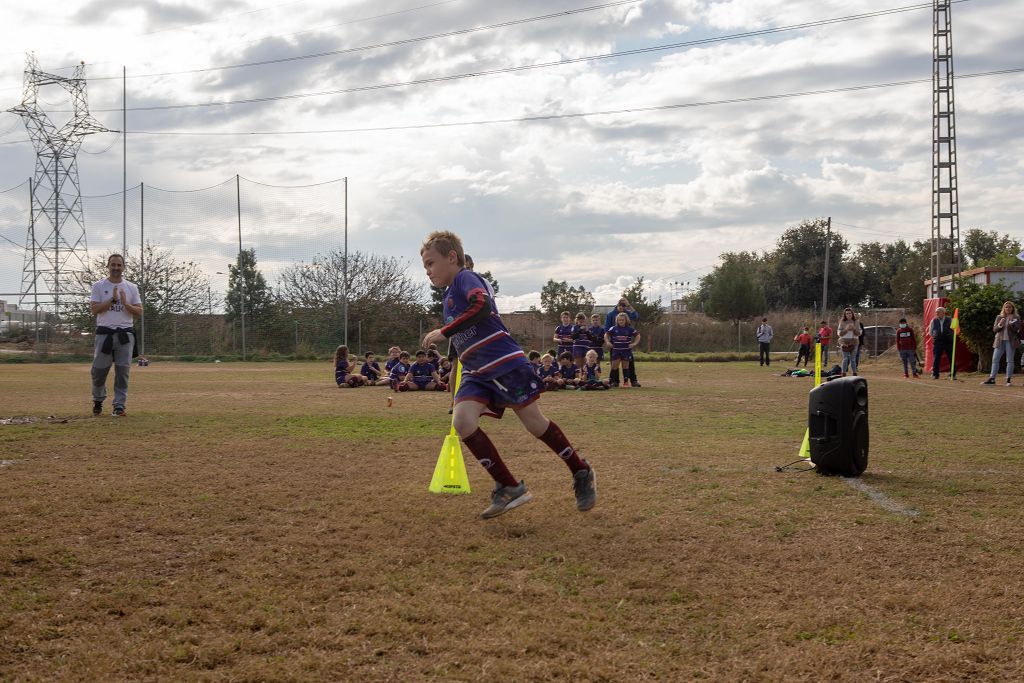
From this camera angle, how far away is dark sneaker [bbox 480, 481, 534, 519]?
219 inches

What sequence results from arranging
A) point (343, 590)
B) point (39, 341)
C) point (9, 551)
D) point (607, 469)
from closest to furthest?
point (343, 590) < point (9, 551) < point (607, 469) < point (39, 341)

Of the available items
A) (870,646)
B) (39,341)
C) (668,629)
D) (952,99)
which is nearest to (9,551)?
(668,629)

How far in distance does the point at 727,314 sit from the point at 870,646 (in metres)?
56.7

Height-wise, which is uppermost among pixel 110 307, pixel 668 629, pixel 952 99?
pixel 952 99

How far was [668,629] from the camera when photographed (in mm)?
3586

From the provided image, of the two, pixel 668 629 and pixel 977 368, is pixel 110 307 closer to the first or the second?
pixel 668 629

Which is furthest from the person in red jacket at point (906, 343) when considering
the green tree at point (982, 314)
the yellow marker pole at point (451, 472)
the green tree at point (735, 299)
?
the green tree at point (735, 299)

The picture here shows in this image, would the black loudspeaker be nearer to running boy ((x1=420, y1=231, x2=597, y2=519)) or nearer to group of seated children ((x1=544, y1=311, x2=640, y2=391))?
running boy ((x1=420, y1=231, x2=597, y2=519))

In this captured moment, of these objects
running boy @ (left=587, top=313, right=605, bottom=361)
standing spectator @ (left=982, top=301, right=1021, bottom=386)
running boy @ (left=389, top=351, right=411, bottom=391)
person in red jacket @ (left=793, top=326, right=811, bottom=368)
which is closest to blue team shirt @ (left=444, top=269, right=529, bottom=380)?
running boy @ (left=389, top=351, right=411, bottom=391)

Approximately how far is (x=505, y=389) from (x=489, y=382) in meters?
0.12

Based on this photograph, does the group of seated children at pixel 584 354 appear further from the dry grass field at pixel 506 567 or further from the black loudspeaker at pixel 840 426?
the black loudspeaker at pixel 840 426

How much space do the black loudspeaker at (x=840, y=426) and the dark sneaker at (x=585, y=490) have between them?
2248 millimetres

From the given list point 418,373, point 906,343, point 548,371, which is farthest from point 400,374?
point 906,343

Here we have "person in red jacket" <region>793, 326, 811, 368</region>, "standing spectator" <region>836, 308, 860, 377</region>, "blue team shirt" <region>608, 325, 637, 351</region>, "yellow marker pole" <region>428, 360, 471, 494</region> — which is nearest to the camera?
"yellow marker pole" <region>428, 360, 471, 494</region>
